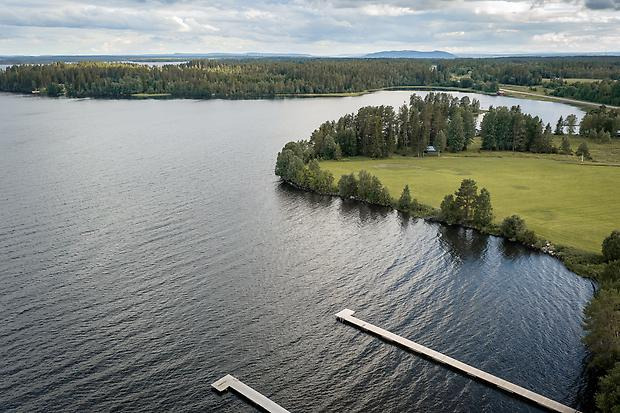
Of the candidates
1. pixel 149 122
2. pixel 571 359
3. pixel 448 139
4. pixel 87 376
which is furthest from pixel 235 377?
pixel 149 122

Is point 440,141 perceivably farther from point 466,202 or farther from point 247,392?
point 247,392

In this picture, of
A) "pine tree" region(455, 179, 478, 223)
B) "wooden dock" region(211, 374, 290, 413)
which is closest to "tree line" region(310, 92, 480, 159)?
"pine tree" region(455, 179, 478, 223)

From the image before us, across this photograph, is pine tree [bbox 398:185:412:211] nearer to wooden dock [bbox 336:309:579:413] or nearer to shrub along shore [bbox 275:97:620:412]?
shrub along shore [bbox 275:97:620:412]

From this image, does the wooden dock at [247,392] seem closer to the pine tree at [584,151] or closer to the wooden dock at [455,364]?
the wooden dock at [455,364]

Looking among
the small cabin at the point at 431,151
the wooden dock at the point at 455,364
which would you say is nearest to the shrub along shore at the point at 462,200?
the small cabin at the point at 431,151

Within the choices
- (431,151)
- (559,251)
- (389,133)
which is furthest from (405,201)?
(431,151)
